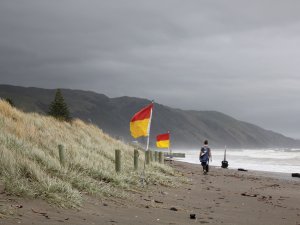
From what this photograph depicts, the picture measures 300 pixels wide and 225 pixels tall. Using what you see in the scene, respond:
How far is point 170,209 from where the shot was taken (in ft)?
36.3

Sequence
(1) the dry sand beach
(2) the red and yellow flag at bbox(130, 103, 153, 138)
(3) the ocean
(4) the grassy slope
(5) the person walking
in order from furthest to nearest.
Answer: (3) the ocean, (5) the person walking, (2) the red and yellow flag at bbox(130, 103, 153, 138), (4) the grassy slope, (1) the dry sand beach

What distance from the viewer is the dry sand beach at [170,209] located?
27.0 ft

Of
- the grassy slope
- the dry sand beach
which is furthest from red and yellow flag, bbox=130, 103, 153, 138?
the dry sand beach

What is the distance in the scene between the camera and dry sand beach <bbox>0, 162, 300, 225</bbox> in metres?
8.23

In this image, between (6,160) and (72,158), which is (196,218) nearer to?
(6,160)

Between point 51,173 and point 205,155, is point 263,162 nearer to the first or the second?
point 205,155

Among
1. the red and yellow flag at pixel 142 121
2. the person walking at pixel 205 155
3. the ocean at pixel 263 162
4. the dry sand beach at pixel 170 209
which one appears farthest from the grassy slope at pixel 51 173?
the ocean at pixel 263 162

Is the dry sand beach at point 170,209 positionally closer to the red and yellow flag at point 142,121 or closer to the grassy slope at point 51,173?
the grassy slope at point 51,173

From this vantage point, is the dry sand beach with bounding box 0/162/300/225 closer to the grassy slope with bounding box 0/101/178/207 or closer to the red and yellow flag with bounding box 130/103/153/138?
the grassy slope with bounding box 0/101/178/207

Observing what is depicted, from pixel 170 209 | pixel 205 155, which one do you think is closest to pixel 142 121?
pixel 170 209

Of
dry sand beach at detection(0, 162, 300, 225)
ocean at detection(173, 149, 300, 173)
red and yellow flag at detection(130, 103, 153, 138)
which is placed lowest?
dry sand beach at detection(0, 162, 300, 225)

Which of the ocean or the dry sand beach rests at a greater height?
the ocean

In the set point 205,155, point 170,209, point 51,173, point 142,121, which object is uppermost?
point 142,121

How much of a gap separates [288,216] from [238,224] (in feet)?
7.42
